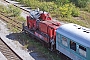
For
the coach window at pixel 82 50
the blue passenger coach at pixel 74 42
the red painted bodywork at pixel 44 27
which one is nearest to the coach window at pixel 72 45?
the blue passenger coach at pixel 74 42

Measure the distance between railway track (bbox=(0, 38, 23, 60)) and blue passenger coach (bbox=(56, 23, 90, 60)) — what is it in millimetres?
2782

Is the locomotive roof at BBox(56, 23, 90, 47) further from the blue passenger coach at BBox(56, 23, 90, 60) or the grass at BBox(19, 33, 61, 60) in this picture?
the grass at BBox(19, 33, 61, 60)

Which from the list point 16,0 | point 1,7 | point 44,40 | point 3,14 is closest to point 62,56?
point 44,40

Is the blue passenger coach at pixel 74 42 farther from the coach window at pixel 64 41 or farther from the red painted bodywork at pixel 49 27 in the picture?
the red painted bodywork at pixel 49 27

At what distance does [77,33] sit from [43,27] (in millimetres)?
4188

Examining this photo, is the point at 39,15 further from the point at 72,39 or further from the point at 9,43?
the point at 72,39

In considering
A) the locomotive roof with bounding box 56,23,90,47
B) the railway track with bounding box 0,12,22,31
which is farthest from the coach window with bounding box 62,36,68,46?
the railway track with bounding box 0,12,22,31

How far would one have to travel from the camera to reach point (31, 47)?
16719 mm

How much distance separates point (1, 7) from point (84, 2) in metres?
11.4

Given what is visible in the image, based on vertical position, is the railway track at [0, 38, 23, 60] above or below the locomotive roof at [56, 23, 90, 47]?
below

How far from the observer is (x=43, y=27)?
16359mm

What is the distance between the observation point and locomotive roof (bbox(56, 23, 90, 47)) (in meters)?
11.8

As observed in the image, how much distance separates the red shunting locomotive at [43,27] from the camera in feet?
Result: 50.3

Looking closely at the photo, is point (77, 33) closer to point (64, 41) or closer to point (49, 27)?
point (64, 41)
